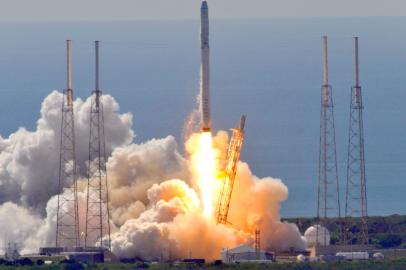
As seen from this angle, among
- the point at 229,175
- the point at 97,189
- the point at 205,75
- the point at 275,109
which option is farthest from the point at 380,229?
the point at 275,109

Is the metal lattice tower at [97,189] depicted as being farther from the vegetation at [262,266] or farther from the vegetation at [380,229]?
the vegetation at [380,229]

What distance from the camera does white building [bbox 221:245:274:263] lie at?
6644 centimetres

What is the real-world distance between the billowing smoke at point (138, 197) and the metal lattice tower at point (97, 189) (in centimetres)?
37

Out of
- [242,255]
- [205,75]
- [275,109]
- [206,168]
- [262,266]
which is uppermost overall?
[275,109]

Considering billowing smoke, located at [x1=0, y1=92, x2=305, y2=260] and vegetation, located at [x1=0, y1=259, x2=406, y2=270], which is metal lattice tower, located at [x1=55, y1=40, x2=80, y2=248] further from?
vegetation, located at [x1=0, y1=259, x2=406, y2=270]

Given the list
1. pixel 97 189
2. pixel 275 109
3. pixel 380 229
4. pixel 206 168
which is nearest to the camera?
pixel 206 168

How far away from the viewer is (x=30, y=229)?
241 ft

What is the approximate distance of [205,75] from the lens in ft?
220

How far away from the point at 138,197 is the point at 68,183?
11.7 ft

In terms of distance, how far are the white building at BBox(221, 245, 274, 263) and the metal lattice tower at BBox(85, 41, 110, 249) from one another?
13.2 ft

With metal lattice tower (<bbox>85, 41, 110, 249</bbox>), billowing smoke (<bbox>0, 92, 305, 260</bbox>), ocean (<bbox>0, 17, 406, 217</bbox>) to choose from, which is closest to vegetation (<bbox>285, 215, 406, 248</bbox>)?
billowing smoke (<bbox>0, 92, 305, 260</bbox>)

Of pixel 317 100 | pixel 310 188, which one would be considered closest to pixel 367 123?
pixel 317 100

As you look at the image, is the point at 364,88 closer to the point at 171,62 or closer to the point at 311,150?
the point at 171,62

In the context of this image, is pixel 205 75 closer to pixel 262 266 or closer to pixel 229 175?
pixel 229 175
